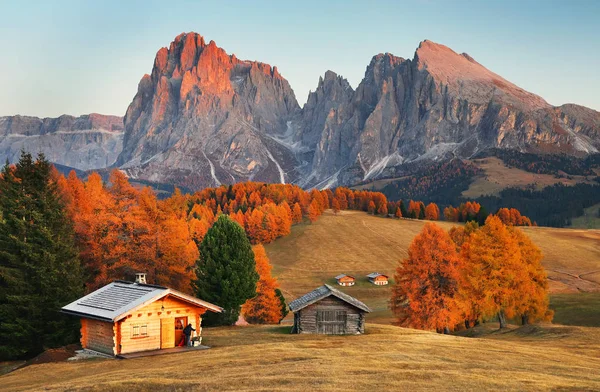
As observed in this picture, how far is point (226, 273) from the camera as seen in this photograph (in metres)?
55.3

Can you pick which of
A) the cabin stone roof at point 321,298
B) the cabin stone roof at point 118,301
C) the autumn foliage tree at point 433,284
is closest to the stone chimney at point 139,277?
the cabin stone roof at point 118,301

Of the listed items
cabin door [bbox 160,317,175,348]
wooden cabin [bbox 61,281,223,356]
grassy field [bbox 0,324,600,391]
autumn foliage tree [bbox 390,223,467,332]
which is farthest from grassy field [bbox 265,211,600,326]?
cabin door [bbox 160,317,175,348]

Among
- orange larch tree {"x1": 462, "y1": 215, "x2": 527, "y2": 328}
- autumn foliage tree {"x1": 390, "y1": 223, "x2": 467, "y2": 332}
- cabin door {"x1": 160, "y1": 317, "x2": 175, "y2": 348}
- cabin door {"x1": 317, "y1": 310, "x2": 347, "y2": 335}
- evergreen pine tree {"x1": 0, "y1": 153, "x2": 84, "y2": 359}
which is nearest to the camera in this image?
cabin door {"x1": 160, "y1": 317, "x2": 175, "y2": 348}

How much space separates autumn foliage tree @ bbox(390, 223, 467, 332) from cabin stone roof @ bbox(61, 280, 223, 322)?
25.9m

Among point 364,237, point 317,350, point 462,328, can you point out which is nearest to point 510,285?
point 462,328

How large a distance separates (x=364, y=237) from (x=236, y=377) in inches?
5136

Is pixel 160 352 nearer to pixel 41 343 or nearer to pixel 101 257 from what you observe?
pixel 41 343

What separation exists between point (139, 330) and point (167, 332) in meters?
2.24

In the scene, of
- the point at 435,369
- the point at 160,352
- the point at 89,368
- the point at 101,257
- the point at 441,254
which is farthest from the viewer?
the point at 441,254

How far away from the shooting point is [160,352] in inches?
1492

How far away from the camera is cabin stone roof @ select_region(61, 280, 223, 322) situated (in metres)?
37.7

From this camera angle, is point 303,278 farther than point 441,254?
Yes

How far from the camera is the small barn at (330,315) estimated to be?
152ft

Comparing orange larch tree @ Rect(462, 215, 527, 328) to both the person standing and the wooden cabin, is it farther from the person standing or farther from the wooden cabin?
the person standing
